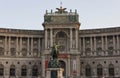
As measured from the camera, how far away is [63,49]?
10812 centimetres

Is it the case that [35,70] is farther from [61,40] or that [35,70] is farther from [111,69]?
[111,69]

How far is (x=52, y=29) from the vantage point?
107375 millimetres

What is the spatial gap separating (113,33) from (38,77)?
27587 mm

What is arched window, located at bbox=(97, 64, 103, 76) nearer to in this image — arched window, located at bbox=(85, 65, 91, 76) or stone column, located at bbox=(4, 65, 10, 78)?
arched window, located at bbox=(85, 65, 91, 76)

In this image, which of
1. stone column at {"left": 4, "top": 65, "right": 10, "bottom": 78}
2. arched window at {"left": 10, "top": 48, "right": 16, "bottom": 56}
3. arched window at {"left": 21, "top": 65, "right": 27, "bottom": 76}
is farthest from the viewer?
arched window at {"left": 10, "top": 48, "right": 16, "bottom": 56}

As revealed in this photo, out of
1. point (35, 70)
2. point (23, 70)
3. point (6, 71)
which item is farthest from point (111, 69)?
point (6, 71)

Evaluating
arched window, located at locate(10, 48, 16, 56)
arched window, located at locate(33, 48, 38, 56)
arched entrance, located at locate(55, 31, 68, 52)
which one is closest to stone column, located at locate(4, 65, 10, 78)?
arched window, located at locate(10, 48, 16, 56)

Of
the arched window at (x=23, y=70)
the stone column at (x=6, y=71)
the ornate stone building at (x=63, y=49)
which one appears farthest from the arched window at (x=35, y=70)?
the stone column at (x=6, y=71)

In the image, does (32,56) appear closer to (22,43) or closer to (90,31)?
(22,43)

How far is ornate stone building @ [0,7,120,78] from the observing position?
343 ft

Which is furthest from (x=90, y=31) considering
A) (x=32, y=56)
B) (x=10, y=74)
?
(x=10, y=74)

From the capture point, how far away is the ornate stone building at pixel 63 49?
104500 millimetres

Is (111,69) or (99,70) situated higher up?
(111,69)

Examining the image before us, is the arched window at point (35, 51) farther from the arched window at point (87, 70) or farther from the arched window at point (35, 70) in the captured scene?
the arched window at point (87, 70)
